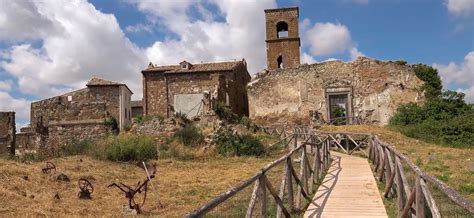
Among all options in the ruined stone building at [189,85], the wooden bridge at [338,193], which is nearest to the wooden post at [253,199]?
the wooden bridge at [338,193]

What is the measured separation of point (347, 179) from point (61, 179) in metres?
8.23

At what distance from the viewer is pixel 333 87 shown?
101ft

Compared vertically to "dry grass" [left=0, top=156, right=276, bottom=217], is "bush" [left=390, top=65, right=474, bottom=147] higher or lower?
higher

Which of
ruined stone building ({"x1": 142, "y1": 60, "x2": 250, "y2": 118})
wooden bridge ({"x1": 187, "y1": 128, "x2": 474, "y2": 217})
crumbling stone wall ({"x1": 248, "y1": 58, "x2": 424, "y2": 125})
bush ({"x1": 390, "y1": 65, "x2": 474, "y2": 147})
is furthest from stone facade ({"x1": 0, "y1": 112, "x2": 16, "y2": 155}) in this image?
bush ({"x1": 390, "y1": 65, "x2": 474, "y2": 147})

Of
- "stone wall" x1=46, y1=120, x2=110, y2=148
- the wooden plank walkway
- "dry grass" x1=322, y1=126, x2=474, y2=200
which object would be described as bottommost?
the wooden plank walkway

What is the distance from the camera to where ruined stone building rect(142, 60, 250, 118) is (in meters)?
30.9

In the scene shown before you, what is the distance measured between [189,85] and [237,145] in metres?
15.9

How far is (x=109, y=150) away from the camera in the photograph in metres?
18.0

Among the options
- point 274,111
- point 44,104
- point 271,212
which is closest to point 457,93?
point 274,111

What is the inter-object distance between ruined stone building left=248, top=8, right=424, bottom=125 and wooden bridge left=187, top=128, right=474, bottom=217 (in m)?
15.2

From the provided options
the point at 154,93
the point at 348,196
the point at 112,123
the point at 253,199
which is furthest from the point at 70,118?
the point at 253,199

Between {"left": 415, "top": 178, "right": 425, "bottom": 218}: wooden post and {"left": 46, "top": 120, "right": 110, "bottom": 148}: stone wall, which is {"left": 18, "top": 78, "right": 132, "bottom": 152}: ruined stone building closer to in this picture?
{"left": 46, "top": 120, "right": 110, "bottom": 148}: stone wall

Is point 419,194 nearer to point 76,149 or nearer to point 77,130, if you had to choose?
point 76,149

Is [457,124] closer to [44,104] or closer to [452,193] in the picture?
[452,193]
